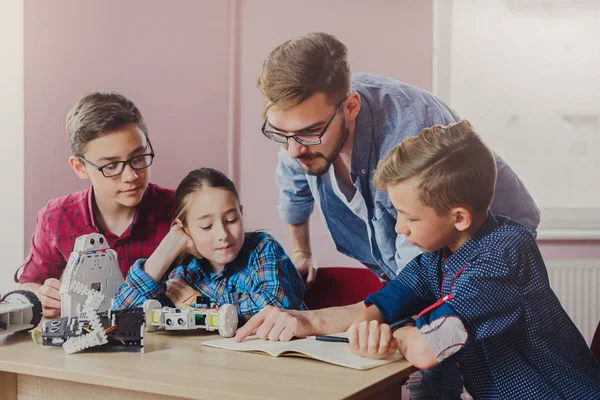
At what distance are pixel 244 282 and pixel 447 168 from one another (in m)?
0.59

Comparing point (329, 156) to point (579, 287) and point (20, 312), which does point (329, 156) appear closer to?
point (20, 312)

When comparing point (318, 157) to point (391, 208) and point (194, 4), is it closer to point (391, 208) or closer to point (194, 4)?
Result: point (391, 208)

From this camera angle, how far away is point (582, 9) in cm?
A: 262

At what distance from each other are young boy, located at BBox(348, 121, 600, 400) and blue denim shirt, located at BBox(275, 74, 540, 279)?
0.24 metres

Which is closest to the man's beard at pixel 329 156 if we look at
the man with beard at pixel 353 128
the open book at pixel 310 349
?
the man with beard at pixel 353 128

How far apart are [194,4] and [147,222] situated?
2.18 feet

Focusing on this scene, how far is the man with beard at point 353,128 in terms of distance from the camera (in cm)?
178

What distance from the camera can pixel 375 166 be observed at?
5.90 ft

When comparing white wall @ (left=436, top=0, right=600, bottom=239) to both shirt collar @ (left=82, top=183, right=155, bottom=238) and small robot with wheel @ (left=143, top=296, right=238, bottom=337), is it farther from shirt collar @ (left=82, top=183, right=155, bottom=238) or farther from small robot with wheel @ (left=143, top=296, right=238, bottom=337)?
small robot with wheel @ (left=143, top=296, right=238, bottom=337)

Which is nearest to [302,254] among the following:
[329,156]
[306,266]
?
[306,266]

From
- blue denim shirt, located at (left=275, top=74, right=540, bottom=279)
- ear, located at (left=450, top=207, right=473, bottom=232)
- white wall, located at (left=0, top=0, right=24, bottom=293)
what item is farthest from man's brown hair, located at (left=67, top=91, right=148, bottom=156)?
ear, located at (left=450, top=207, right=473, bottom=232)

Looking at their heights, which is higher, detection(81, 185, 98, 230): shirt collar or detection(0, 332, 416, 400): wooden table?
detection(81, 185, 98, 230): shirt collar

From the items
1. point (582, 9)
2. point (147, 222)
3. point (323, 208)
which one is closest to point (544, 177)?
point (582, 9)

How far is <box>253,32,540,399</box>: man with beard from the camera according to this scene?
178 cm
